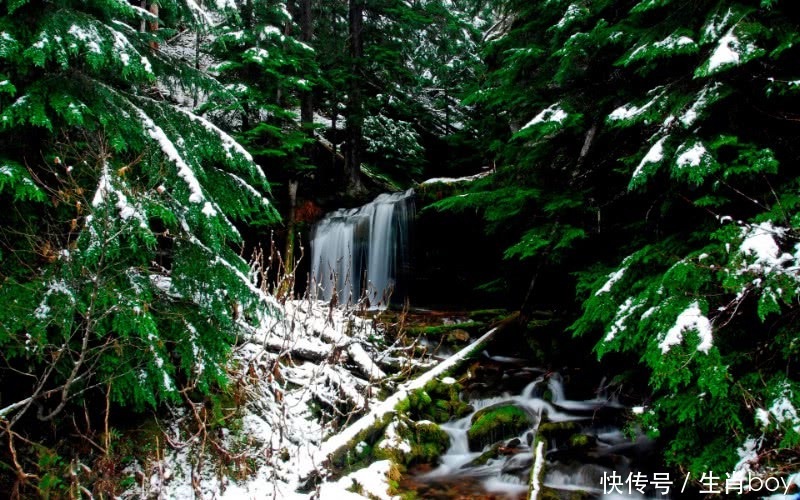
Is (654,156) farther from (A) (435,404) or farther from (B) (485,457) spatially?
(A) (435,404)

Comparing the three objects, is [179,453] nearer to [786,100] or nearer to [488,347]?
[488,347]

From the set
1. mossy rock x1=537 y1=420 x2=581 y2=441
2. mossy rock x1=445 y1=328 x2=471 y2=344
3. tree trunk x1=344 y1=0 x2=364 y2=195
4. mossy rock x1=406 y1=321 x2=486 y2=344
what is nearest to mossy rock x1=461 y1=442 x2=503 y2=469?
mossy rock x1=537 y1=420 x2=581 y2=441

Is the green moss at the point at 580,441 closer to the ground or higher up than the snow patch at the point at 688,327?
closer to the ground

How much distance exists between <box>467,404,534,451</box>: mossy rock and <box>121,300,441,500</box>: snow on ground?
3.86 ft

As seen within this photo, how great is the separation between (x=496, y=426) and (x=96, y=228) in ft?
18.0

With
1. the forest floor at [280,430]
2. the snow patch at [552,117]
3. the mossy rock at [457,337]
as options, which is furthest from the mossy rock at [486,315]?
the snow patch at [552,117]

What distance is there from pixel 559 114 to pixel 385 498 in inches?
219

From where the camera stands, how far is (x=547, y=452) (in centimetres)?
603

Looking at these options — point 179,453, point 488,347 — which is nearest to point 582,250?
point 488,347

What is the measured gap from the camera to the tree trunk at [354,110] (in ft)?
47.5

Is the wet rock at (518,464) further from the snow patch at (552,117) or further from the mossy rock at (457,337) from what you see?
the snow patch at (552,117)

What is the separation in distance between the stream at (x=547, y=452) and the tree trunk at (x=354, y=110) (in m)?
9.36

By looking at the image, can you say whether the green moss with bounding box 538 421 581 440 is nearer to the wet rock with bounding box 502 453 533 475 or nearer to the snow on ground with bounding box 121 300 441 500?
the wet rock with bounding box 502 453 533 475

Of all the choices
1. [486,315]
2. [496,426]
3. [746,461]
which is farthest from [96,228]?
[486,315]
